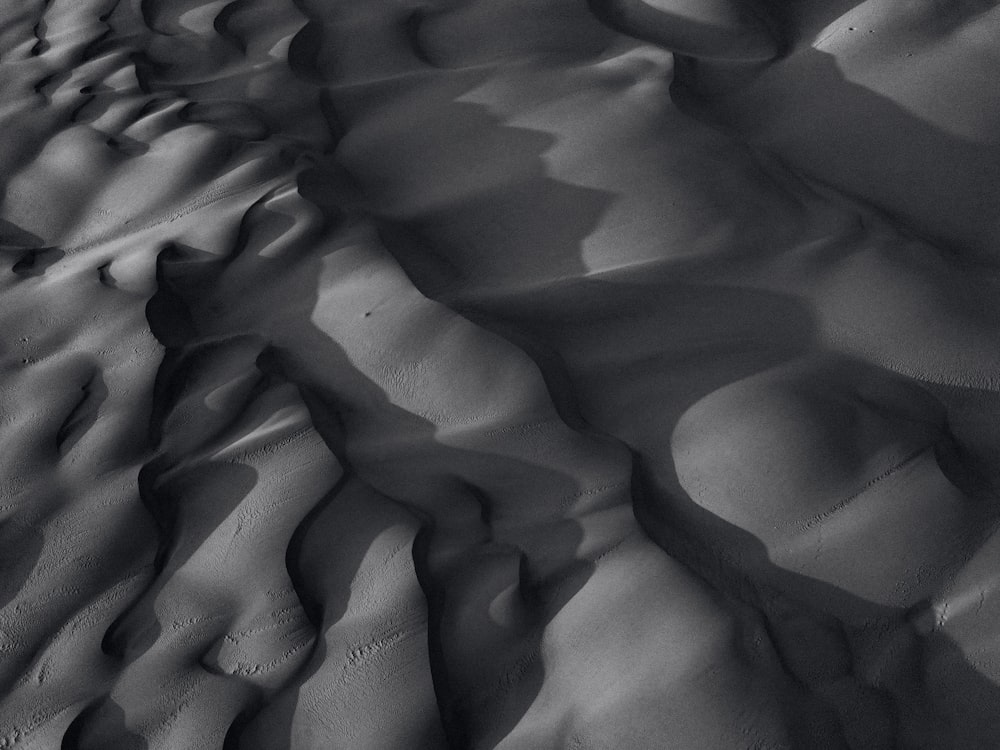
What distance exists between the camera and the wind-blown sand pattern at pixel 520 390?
1308 millimetres

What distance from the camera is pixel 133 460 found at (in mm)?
1623

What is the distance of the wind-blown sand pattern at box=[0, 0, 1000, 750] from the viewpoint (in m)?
1.31

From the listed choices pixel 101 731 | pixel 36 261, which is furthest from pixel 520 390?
pixel 36 261

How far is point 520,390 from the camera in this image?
5.33 ft

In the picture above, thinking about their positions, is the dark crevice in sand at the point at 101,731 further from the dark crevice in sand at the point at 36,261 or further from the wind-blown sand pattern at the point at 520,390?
the dark crevice in sand at the point at 36,261

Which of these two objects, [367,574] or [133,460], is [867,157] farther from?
[133,460]

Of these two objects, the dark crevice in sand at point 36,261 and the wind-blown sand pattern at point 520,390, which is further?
the dark crevice in sand at point 36,261

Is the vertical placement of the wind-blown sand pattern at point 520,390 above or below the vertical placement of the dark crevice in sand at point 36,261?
below

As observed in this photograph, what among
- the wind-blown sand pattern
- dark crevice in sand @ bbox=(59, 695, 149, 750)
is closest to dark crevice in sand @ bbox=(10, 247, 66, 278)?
the wind-blown sand pattern

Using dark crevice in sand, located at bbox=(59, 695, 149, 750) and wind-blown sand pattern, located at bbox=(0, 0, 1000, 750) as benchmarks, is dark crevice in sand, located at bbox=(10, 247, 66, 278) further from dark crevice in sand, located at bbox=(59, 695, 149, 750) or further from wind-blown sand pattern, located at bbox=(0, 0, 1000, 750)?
dark crevice in sand, located at bbox=(59, 695, 149, 750)

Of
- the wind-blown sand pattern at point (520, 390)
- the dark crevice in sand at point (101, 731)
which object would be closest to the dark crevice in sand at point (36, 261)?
the wind-blown sand pattern at point (520, 390)

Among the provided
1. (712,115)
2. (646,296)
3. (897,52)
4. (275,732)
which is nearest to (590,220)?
(646,296)

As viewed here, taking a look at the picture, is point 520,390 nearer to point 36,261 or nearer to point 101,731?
point 101,731

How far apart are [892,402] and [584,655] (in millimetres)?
604
